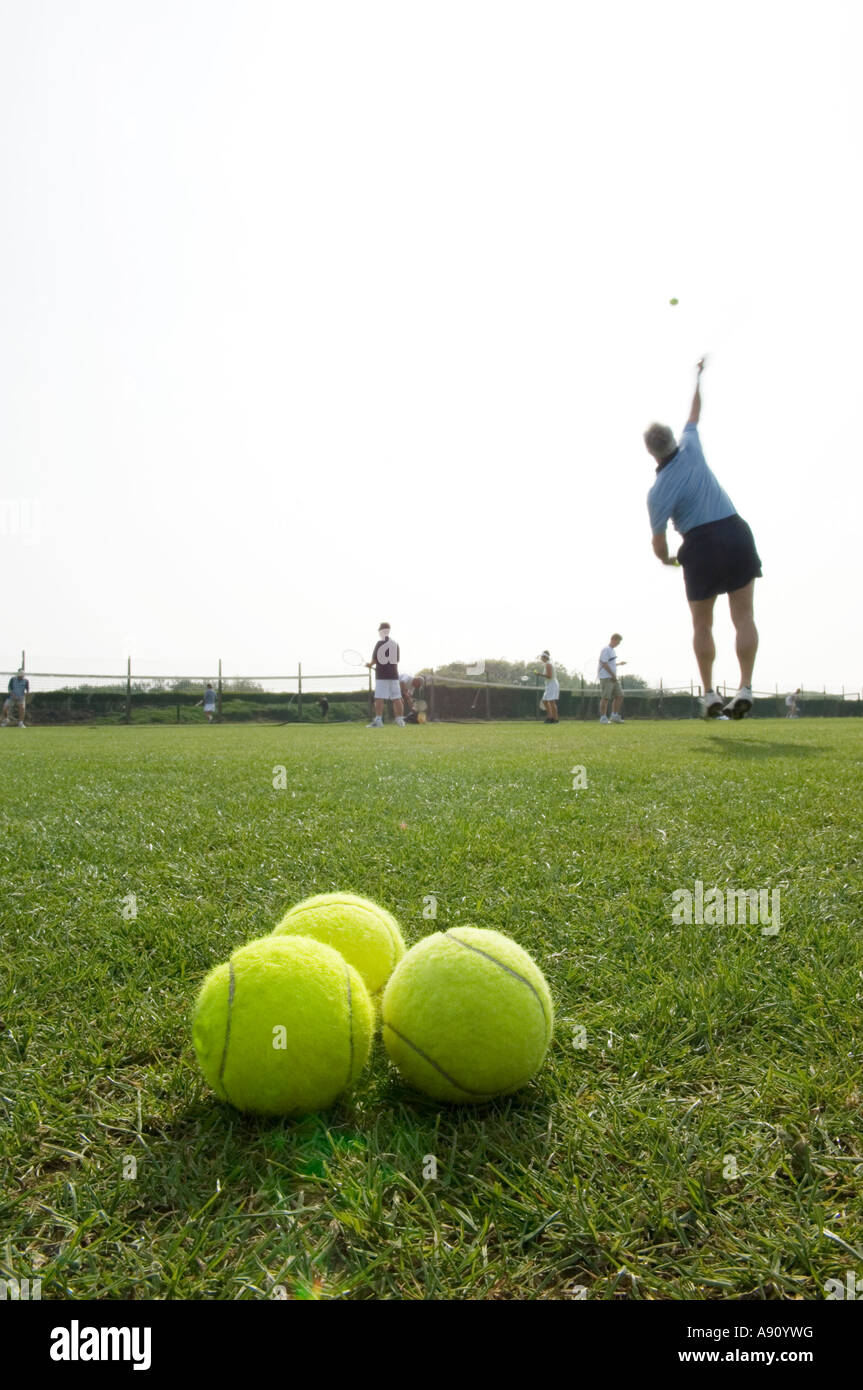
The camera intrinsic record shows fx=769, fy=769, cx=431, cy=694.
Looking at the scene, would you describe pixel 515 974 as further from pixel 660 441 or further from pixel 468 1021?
pixel 660 441

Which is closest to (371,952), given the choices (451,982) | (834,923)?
(451,982)

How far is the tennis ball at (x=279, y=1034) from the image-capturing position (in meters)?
1.42

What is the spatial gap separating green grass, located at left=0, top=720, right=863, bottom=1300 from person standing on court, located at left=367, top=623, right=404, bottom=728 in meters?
14.5

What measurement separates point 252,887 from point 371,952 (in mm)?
1124

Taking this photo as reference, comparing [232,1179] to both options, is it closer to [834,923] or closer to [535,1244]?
[535,1244]

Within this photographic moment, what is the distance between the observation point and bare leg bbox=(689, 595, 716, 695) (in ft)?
27.5

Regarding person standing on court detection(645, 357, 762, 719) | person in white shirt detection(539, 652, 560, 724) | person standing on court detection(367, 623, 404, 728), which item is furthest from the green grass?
person in white shirt detection(539, 652, 560, 724)

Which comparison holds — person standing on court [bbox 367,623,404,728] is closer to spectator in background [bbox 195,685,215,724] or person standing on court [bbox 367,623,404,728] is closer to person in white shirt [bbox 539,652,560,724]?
person in white shirt [bbox 539,652,560,724]

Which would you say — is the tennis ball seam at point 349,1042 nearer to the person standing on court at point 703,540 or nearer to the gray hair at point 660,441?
the person standing on court at point 703,540

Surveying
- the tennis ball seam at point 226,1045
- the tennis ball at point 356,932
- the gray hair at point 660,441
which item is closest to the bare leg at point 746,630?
the gray hair at point 660,441

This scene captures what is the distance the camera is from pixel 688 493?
324 inches

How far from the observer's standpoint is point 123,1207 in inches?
47.7

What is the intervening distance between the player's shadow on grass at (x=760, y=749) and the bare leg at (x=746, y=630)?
2.50ft
